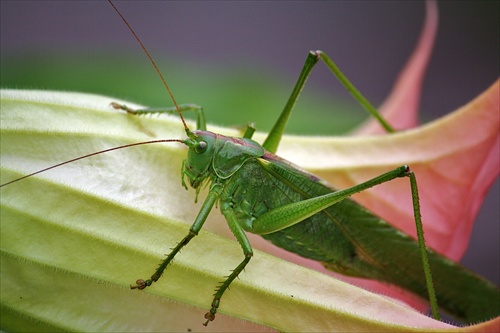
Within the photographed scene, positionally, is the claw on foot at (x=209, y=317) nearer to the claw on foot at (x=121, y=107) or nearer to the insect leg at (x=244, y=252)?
the insect leg at (x=244, y=252)

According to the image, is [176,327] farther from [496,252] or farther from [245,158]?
[496,252]

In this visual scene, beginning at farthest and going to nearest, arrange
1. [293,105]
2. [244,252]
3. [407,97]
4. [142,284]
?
[407,97]
[293,105]
[244,252]
[142,284]

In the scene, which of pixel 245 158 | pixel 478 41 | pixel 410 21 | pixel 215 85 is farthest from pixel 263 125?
pixel 410 21

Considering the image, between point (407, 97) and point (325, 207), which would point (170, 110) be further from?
point (407, 97)

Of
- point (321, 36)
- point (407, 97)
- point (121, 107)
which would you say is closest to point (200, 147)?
point (121, 107)

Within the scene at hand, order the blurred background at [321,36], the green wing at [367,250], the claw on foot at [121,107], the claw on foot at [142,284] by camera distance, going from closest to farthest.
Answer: the claw on foot at [142,284], the claw on foot at [121,107], the green wing at [367,250], the blurred background at [321,36]

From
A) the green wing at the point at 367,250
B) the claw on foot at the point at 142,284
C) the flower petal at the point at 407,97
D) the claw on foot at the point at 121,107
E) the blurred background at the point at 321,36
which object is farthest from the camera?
the blurred background at the point at 321,36

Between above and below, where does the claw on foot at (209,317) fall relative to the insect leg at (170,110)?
below

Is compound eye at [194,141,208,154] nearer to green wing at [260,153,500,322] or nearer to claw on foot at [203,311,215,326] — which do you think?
green wing at [260,153,500,322]

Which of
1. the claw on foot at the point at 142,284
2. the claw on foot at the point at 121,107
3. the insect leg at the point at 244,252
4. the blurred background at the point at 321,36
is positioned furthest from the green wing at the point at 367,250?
the blurred background at the point at 321,36
